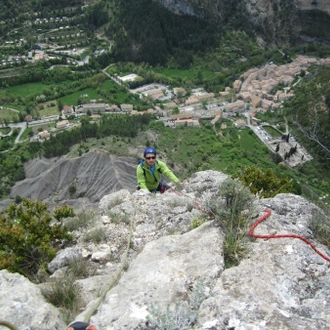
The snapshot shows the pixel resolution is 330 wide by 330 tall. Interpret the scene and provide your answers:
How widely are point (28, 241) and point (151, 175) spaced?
10.2 feet

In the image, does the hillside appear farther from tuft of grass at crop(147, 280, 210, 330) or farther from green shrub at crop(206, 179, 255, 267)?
tuft of grass at crop(147, 280, 210, 330)

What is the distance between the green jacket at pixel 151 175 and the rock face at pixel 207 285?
6.16ft

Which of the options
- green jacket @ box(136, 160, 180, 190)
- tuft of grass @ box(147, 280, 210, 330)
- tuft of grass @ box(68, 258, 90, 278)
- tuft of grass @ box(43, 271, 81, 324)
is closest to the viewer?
tuft of grass @ box(147, 280, 210, 330)

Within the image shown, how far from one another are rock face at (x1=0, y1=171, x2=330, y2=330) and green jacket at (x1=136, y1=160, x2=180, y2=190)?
188 centimetres

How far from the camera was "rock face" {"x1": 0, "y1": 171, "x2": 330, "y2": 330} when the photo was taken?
347cm

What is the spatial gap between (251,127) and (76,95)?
24.0m

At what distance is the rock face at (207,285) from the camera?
11.4 feet

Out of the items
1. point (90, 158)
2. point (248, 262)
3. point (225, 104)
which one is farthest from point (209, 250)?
point (225, 104)

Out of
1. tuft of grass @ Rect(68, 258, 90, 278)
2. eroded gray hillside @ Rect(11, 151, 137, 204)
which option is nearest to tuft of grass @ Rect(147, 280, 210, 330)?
tuft of grass @ Rect(68, 258, 90, 278)

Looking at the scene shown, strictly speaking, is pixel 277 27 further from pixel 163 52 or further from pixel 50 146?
pixel 50 146

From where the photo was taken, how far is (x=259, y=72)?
5375cm

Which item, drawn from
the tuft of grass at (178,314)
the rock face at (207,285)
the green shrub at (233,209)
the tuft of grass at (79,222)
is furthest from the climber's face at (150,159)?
the tuft of grass at (178,314)

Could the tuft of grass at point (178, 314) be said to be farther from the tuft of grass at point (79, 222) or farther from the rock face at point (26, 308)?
the tuft of grass at point (79, 222)

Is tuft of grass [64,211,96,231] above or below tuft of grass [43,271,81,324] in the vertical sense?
below
